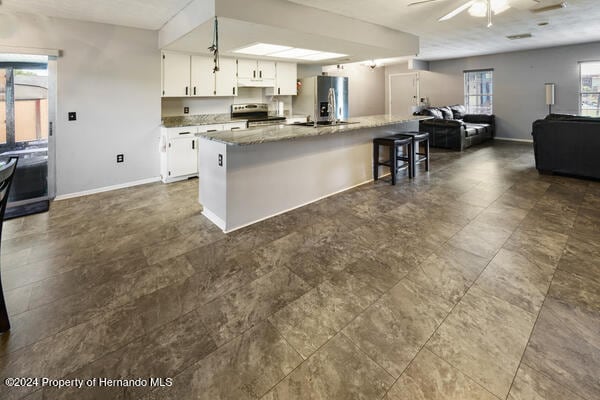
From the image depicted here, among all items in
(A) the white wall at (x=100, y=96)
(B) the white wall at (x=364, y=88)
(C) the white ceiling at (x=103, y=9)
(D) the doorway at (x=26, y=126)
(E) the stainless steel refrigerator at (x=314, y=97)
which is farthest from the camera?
(B) the white wall at (x=364, y=88)

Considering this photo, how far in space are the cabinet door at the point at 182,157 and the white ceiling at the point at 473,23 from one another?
8.53ft

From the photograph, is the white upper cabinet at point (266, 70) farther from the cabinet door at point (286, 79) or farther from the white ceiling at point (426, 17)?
the white ceiling at point (426, 17)

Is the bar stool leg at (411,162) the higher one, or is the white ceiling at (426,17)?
the white ceiling at (426,17)

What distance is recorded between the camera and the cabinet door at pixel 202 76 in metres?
5.07

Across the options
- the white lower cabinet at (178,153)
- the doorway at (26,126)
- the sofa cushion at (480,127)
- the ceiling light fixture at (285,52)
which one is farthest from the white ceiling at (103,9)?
the sofa cushion at (480,127)

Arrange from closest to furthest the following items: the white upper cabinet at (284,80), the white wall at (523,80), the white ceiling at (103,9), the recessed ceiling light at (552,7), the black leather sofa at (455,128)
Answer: the white ceiling at (103,9), the recessed ceiling light at (552,7), the white upper cabinet at (284,80), the black leather sofa at (455,128), the white wall at (523,80)

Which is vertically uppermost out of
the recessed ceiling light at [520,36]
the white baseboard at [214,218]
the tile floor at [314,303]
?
the recessed ceiling light at [520,36]

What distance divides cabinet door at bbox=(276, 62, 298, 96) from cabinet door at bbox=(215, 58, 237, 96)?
102cm

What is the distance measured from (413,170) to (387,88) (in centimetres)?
671

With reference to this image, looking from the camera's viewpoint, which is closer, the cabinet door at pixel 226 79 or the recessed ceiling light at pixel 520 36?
the cabinet door at pixel 226 79

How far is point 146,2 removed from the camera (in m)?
3.43

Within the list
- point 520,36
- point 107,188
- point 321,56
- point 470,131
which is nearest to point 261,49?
point 321,56

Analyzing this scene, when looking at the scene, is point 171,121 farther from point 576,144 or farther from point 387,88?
point 387,88

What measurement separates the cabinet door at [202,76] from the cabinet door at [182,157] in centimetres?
87
